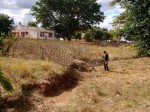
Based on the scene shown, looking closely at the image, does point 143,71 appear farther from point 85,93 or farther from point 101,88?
point 85,93

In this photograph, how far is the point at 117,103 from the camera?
9.88 m

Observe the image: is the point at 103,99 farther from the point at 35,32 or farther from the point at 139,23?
the point at 35,32

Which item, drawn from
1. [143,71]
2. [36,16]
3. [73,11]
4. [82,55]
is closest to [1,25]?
[36,16]

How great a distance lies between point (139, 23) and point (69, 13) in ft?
79.6

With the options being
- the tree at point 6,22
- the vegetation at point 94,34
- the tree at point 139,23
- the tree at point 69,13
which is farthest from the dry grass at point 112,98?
the vegetation at point 94,34

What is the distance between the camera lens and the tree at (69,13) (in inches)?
1693

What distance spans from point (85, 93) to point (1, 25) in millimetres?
35353

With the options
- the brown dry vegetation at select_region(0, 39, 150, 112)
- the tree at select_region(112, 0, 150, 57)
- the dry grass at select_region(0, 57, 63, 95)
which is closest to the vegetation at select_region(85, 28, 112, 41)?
the tree at select_region(112, 0, 150, 57)

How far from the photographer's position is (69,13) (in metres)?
43.6

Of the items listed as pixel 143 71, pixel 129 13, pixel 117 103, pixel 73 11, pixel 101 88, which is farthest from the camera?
pixel 73 11

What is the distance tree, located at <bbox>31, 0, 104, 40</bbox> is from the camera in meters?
43.0

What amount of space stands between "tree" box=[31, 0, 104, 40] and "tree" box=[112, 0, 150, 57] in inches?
845

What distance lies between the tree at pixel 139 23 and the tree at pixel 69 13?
845 inches

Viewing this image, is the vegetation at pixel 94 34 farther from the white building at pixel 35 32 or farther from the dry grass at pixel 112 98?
the dry grass at pixel 112 98
